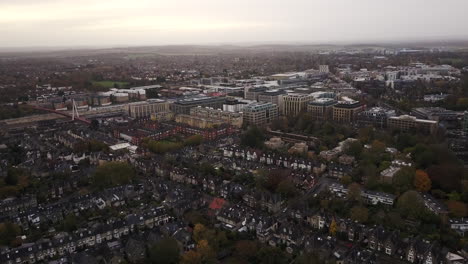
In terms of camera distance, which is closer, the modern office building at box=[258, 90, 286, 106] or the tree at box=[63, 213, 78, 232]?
the tree at box=[63, 213, 78, 232]

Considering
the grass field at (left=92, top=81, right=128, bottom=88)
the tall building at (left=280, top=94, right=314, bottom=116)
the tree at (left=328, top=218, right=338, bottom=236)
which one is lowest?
the tree at (left=328, top=218, right=338, bottom=236)

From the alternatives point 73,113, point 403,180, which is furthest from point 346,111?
point 73,113

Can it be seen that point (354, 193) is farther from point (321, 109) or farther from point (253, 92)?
point (253, 92)

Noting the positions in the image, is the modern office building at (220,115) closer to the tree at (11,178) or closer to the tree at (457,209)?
the tree at (11,178)

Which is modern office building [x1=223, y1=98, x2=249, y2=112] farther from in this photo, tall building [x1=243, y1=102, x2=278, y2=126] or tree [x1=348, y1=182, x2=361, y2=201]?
tree [x1=348, y1=182, x2=361, y2=201]

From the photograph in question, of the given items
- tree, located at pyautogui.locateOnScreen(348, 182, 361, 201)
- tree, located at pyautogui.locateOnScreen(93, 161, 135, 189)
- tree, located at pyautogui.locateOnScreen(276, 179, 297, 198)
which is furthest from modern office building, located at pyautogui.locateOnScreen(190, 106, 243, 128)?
tree, located at pyautogui.locateOnScreen(348, 182, 361, 201)

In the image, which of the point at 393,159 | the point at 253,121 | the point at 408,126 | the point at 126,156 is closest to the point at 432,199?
the point at 393,159
